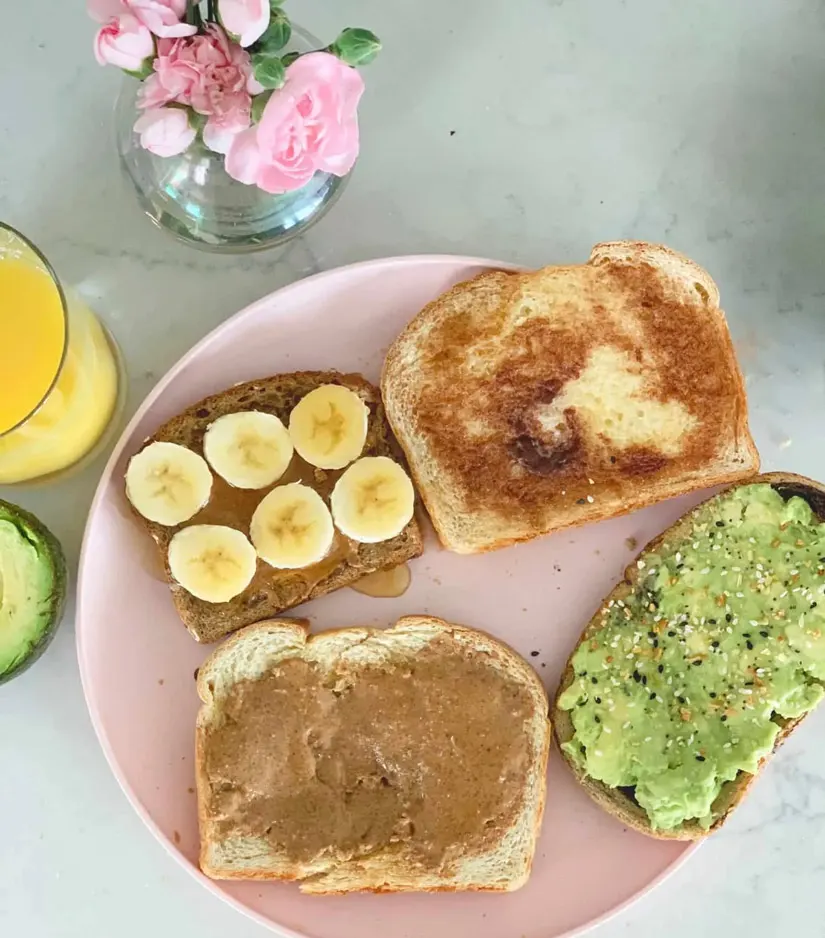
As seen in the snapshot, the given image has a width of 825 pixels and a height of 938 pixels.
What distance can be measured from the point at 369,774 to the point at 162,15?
4.55ft

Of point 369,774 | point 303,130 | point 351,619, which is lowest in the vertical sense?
point 369,774

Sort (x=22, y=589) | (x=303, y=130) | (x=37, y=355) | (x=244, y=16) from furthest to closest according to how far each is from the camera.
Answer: (x=22, y=589) → (x=37, y=355) → (x=303, y=130) → (x=244, y=16)

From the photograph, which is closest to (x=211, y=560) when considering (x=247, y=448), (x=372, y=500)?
(x=247, y=448)

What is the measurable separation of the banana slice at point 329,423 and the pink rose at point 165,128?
608 mm

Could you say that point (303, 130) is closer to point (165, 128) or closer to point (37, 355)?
point (165, 128)

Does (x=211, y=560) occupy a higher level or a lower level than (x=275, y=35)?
lower

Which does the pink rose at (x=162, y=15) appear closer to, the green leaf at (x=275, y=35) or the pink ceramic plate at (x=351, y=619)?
the green leaf at (x=275, y=35)

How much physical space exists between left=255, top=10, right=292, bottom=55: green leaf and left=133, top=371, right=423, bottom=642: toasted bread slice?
72 cm

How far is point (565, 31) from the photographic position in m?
2.14

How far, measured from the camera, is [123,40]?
1259 mm

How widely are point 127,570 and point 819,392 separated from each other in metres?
1.50

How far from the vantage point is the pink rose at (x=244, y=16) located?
1217 millimetres

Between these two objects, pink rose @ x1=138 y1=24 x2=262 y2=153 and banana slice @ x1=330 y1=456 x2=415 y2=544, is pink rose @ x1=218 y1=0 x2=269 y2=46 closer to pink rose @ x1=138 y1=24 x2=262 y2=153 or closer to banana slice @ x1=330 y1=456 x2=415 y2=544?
pink rose @ x1=138 y1=24 x2=262 y2=153

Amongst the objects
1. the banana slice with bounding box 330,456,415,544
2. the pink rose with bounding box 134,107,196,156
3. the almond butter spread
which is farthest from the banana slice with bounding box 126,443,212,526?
the pink rose with bounding box 134,107,196,156
